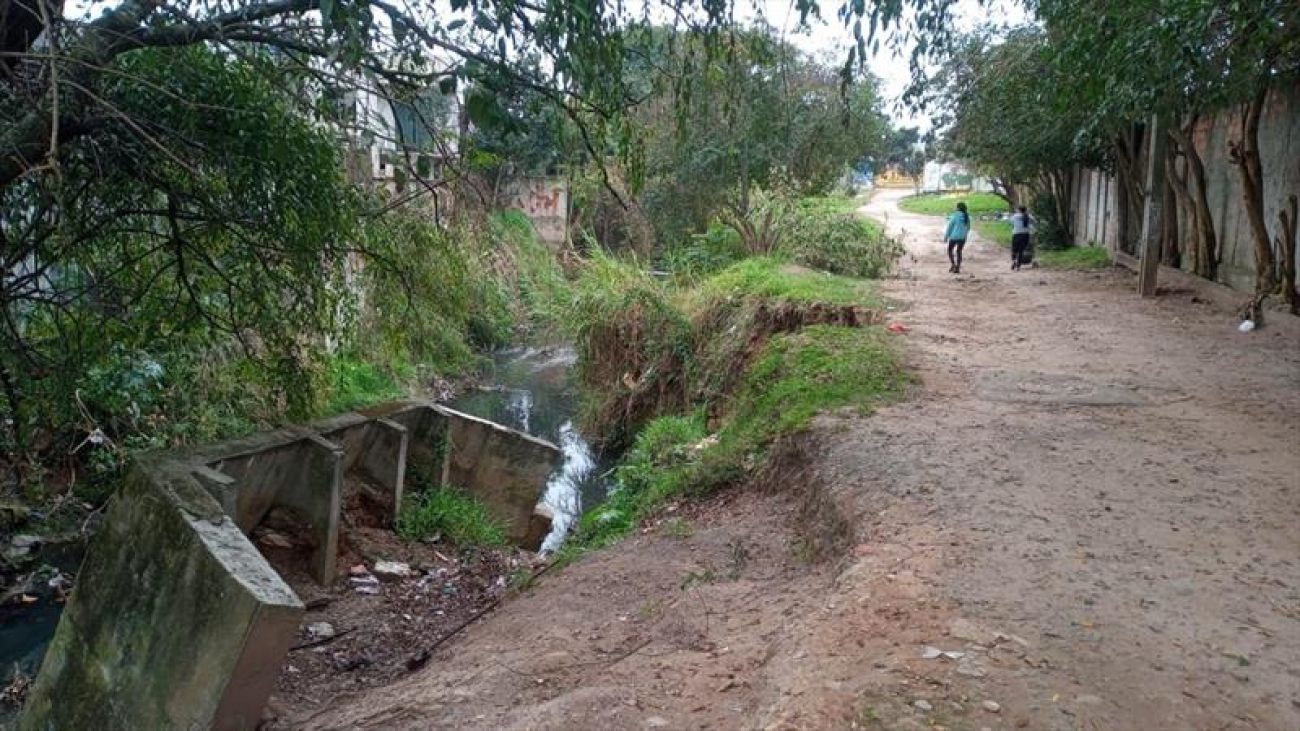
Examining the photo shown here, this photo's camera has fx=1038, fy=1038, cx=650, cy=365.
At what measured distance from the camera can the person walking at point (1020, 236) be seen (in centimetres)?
1972

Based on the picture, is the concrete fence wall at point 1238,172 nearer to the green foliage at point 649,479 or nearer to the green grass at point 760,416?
the green grass at point 760,416

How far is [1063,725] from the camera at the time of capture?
333 cm

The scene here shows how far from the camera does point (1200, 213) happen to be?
14359 mm

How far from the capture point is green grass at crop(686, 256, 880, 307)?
43.0 feet

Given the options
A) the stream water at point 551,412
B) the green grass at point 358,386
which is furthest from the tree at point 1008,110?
the green grass at point 358,386

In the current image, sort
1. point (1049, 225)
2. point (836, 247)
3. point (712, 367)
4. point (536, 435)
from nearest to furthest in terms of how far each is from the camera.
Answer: point (712, 367), point (536, 435), point (836, 247), point (1049, 225)

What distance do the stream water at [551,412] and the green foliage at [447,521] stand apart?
78 centimetres

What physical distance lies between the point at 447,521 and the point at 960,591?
24.4ft

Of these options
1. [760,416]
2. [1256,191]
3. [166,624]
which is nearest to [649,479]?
[760,416]

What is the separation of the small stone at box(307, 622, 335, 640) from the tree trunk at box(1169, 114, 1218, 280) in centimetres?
1233

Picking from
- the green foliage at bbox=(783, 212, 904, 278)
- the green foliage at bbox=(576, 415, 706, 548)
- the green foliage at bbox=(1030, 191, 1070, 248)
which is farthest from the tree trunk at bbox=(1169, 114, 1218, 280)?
the green foliage at bbox=(1030, 191, 1070, 248)

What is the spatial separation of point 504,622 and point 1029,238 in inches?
647

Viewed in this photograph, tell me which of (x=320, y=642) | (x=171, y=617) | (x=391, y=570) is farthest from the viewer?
(x=391, y=570)

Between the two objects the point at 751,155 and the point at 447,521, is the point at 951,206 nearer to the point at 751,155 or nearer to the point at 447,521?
the point at 751,155
